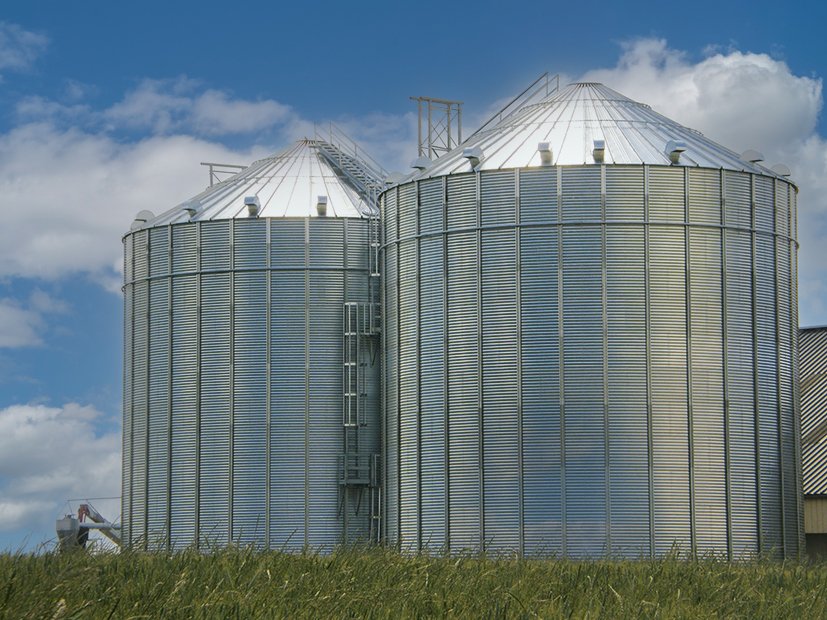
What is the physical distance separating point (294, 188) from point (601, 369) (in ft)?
57.9

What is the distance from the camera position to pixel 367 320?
53656mm

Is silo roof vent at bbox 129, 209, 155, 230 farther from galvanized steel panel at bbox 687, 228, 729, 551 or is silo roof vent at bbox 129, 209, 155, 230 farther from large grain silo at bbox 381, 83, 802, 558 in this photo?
galvanized steel panel at bbox 687, 228, 729, 551

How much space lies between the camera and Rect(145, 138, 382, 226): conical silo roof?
55938 millimetres

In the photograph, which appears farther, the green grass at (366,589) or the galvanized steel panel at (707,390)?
the galvanized steel panel at (707,390)

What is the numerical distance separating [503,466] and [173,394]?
606 inches

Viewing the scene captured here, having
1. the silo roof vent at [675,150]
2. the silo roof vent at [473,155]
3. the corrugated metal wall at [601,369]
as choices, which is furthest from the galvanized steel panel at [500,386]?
the silo roof vent at [675,150]

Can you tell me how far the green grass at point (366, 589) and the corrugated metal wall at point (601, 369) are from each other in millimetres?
17615

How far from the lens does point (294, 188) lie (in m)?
57.3

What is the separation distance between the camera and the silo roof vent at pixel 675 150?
47344 mm

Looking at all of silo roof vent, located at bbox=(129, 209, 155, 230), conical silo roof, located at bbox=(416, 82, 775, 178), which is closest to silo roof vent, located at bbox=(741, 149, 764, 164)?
conical silo roof, located at bbox=(416, 82, 775, 178)

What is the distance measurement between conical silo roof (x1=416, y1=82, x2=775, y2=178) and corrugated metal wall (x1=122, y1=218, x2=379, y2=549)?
6.91 m

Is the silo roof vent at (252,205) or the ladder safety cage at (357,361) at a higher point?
the silo roof vent at (252,205)

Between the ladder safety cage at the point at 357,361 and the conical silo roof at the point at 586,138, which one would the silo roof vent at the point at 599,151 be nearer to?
the conical silo roof at the point at 586,138

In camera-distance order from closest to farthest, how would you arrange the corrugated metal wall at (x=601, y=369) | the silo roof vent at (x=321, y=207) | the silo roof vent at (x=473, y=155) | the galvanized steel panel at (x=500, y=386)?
1. the corrugated metal wall at (x=601, y=369)
2. the galvanized steel panel at (x=500, y=386)
3. the silo roof vent at (x=473, y=155)
4. the silo roof vent at (x=321, y=207)
